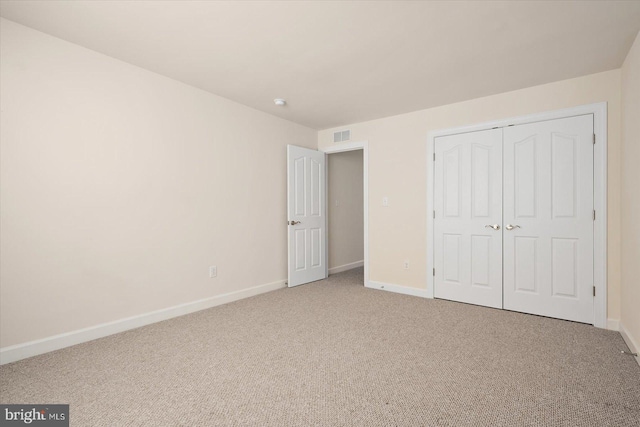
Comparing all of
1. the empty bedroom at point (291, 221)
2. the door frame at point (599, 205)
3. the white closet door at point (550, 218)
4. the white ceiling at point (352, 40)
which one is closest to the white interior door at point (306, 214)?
the empty bedroom at point (291, 221)

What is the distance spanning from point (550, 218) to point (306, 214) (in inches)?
118

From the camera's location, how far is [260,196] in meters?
4.25

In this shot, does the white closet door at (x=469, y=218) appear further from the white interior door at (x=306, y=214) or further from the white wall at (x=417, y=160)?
the white interior door at (x=306, y=214)

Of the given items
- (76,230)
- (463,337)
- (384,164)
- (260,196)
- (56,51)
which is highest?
(56,51)

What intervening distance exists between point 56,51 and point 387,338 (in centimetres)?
358

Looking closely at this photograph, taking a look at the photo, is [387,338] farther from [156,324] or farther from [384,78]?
[384,78]

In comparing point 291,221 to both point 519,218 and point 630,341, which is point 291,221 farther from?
point 630,341

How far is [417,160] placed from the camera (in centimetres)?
414

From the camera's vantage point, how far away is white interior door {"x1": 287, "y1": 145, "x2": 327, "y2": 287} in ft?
14.9

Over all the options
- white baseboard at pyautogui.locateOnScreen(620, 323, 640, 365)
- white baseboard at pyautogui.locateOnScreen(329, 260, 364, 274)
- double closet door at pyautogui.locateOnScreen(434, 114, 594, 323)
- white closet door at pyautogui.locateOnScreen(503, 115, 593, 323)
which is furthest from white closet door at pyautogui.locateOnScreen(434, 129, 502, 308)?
white baseboard at pyautogui.locateOnScreen(329, 260, 364, 274)

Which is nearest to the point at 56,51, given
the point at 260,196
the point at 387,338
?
the point at 260,196

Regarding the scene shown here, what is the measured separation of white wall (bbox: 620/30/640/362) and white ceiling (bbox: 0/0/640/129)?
247 millimetres

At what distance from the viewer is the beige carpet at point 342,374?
170 cm

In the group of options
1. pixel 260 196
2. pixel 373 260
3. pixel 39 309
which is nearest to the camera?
pixel 39 309
